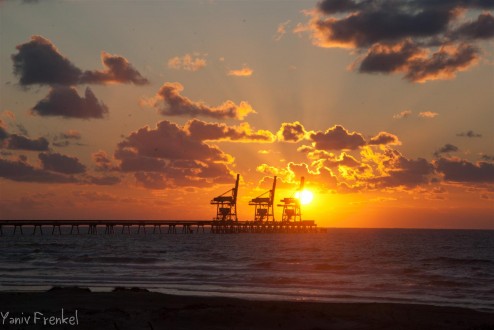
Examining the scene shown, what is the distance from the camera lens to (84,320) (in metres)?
16.0

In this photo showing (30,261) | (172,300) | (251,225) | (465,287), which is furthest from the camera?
(251,225)

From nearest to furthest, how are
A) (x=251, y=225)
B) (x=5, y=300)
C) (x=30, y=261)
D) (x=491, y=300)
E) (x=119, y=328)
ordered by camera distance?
(x=119, y=328) < (x=5, y=300) < (x=491, y=300) < (x=30, y=261) < (x=251, y=225)

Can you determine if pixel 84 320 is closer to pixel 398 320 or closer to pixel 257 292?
pixel 398 320

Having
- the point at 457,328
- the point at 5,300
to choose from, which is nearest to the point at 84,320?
the point at 5,300

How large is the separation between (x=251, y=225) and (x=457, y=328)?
15071 cm

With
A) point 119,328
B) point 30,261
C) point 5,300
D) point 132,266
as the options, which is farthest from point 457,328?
point 30,261

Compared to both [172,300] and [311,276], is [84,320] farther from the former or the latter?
[311,276]

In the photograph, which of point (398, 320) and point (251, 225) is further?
point (251, 225)

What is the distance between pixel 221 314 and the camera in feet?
58.0

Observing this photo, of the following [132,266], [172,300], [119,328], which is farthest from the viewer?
[132,266]

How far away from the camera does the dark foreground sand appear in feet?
53.3

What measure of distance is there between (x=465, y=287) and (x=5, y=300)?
22.3 m

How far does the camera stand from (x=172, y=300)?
70.3ft

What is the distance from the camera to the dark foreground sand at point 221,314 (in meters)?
16.2
